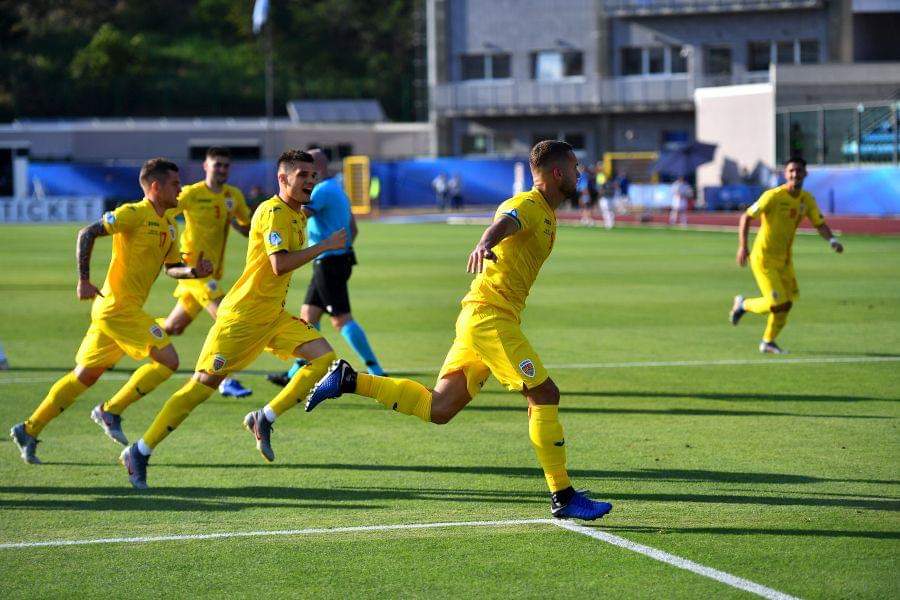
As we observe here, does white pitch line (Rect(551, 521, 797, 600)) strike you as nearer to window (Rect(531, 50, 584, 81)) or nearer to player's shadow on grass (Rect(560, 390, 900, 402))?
player's shadow on grass (Rect(560, 390, 900, 402))

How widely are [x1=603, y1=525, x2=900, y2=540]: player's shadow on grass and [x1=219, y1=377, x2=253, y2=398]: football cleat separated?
5686 millimetres

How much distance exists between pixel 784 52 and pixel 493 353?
208 ft

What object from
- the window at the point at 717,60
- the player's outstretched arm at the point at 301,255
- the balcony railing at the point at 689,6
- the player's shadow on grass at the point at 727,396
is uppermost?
the balcony railing at the point at 689,6

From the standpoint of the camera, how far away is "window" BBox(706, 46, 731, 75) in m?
68.5

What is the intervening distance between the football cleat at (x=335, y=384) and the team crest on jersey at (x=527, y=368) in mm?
1100

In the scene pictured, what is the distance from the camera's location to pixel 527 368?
24.9 ft

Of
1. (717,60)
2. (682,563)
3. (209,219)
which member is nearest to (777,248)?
(209,219)

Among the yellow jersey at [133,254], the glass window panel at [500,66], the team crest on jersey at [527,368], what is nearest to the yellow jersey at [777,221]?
the yellow jersey at [133,254]

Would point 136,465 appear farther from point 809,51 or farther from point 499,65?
point 499,65

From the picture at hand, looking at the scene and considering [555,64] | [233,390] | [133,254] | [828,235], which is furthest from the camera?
[555,64]

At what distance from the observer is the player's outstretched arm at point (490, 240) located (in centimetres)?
729

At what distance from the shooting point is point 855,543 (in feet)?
23.0

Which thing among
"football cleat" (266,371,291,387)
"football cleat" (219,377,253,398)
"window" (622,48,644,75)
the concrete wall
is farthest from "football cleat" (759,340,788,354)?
"window" (622,48,644,75)

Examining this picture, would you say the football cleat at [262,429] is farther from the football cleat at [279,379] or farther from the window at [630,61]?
the window at [630,61]
